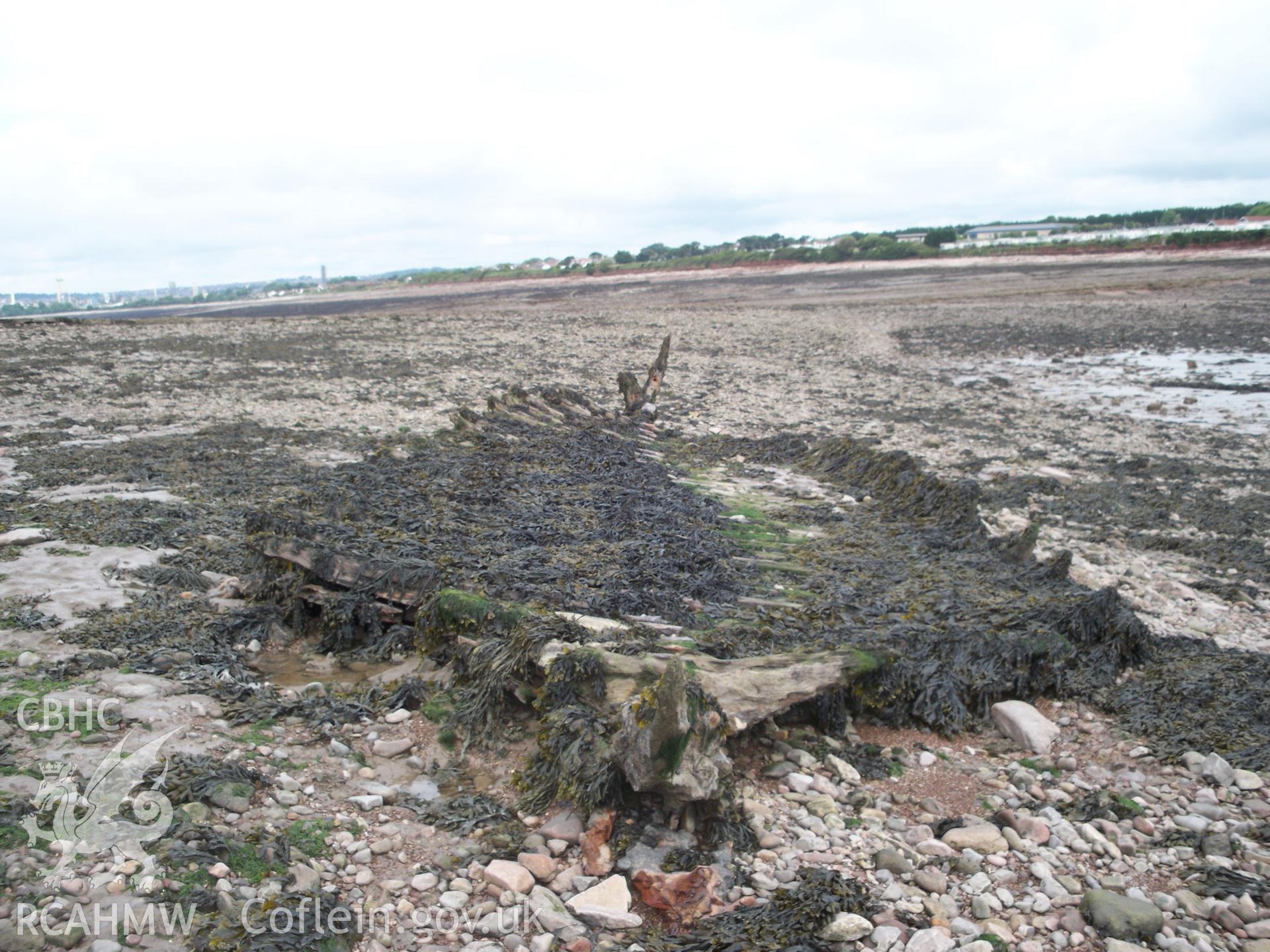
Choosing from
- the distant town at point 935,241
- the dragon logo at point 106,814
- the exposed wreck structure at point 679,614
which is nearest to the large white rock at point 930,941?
the exposed wreck structure at point 679,614

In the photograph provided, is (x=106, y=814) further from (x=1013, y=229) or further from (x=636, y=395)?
(x=1013, y=229)

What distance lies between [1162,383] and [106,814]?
63.5 ft

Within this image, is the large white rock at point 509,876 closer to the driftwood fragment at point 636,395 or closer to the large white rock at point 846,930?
the large white rock at point 846,930

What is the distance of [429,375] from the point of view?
18.8 metres

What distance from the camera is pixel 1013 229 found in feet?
255

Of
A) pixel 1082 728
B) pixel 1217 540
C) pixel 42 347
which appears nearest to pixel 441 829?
pixel 1082 728

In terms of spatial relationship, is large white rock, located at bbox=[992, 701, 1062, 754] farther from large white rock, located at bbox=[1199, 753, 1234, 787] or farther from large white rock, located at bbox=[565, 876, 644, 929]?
large white rock, located at bbox=[565, 876, 644, 929]

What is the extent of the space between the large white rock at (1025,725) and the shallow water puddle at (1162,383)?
36.5 ft

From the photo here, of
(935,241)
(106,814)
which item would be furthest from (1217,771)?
(935,241)

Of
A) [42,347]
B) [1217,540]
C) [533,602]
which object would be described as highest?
[42,347]

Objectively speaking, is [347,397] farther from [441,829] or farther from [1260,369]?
[1260,369]

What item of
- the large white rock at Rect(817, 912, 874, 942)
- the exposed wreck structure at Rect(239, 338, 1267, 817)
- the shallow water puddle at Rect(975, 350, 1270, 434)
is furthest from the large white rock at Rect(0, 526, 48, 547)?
the shallow water puddle at Rect(975, 350, 1270, 434)

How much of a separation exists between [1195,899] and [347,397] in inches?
596

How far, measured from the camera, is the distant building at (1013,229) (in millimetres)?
70688
